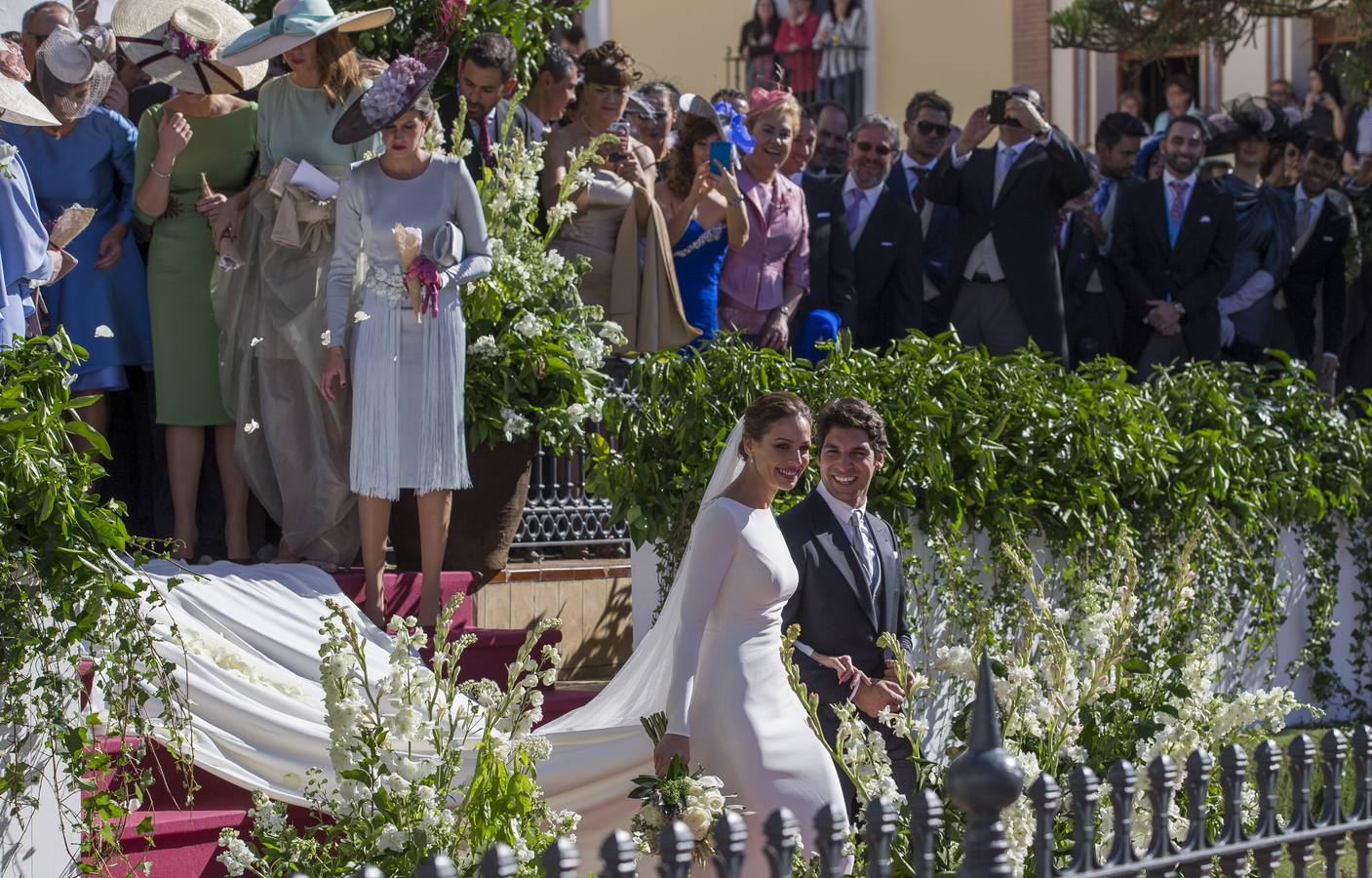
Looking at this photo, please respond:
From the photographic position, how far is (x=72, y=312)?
23.9 ft

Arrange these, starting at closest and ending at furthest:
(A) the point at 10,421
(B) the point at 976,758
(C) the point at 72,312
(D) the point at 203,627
Result: (B) the point at 976,758
(A) the point at 10,421
(D) the point at 203,627
(C) the point at 72,312

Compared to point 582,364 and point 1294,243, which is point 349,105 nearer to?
point 582,364

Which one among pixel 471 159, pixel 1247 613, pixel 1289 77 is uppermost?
pixel 1289 77

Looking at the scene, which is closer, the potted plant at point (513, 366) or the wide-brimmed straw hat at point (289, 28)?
the wide-brimmed straw hat at point (289, 28)

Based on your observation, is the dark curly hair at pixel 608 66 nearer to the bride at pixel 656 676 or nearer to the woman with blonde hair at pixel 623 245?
the woman with blonde hair at pixel 623 245

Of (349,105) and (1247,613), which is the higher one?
(349,105)

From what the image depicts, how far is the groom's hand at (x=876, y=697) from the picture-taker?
17.3 ft

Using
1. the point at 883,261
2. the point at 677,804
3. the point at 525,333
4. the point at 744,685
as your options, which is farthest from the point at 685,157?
the point at 677,804

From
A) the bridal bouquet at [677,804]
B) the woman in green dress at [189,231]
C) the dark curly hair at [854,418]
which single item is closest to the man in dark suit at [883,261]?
the woman in green dress at [189,231]

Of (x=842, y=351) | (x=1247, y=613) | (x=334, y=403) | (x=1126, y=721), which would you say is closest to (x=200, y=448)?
(x=334, y=403)

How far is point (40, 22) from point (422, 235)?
2.11 m

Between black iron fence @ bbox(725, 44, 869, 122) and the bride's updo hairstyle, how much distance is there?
17.3 meters

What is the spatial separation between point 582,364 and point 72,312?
1.88 meters

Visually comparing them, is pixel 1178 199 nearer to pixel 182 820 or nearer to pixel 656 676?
pixel 656 676
